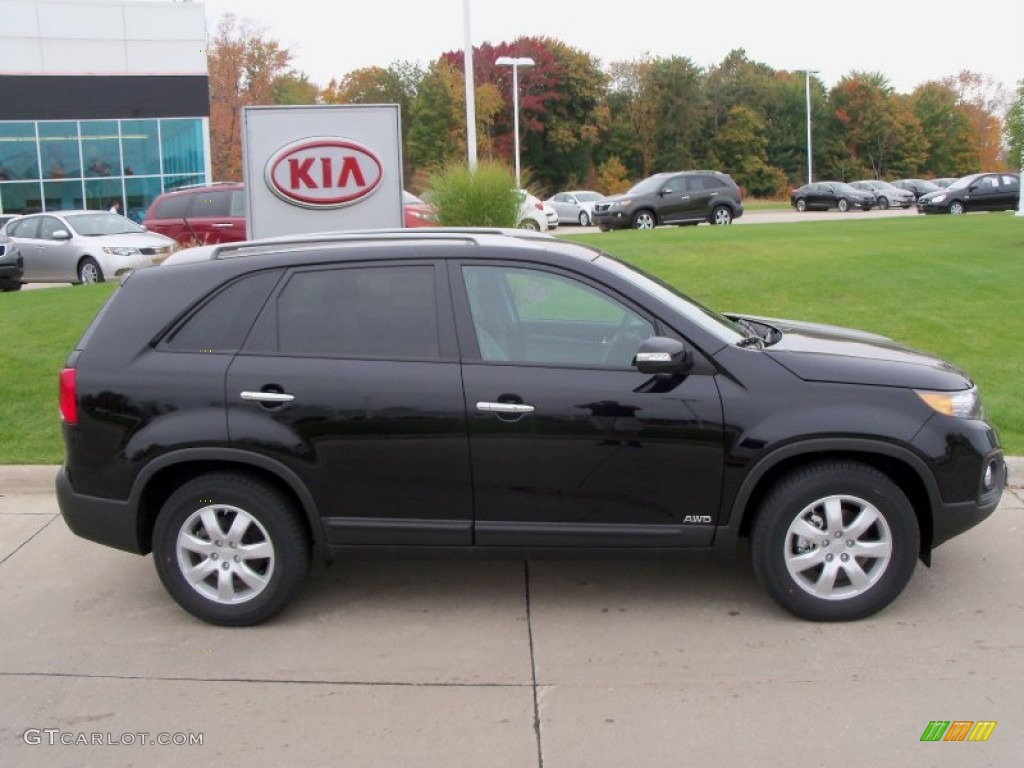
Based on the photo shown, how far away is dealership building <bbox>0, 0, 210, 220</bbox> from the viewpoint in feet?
129

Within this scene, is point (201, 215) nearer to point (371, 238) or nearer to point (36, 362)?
point (36, 362)

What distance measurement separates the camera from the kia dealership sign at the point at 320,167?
11602 millimetres

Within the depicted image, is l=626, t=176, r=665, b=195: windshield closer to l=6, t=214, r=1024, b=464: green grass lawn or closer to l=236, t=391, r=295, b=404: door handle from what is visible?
l=6, t=214, r=1024, b=464: green grass lawn

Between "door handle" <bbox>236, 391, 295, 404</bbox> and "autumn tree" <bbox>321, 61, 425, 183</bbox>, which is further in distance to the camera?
"autumn tree" <bbox>321, 61, 425, 183</bbox>

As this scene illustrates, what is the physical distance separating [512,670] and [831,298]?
853 cm

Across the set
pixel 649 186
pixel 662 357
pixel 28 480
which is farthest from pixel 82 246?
pixel 662 357

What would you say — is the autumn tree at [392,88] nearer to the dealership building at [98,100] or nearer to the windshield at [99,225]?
the dealership building at [98,100]

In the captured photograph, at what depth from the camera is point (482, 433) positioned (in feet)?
16.1

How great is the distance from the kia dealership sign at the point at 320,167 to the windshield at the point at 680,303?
22.2 feet

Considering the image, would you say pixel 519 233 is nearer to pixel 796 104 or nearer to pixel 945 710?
pixel 945 710

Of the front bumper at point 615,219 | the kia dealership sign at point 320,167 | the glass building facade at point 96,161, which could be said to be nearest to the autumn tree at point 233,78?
the glass building facade at point 96,161

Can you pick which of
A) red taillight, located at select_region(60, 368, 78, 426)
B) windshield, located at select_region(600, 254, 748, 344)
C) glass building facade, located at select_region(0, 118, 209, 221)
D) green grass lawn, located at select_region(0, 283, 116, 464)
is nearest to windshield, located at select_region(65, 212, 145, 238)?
green grass lawn, located at select_region(0, 283, 116, 464)

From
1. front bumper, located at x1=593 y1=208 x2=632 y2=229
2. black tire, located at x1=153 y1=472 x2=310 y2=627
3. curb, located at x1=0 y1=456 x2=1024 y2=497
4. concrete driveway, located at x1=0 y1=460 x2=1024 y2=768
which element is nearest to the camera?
concrete driveway, located at x1=0 y1=460 x2=1024 y2=768

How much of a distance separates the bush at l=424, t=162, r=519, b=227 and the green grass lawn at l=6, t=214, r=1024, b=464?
1.92 m
